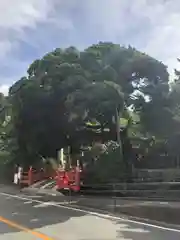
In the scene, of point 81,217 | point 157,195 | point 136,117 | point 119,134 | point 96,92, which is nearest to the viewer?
point 81,217

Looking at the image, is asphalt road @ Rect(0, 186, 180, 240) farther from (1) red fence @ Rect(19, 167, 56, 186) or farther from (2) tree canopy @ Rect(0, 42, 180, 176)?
(1) red fence @ Rect(19, 167, 56, 186)

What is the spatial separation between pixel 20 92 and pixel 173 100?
8697 mm

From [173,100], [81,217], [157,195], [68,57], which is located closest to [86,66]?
[68,57]

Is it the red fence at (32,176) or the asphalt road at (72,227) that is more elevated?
the red fence at (32,176)

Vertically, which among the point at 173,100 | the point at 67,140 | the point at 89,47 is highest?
the point at 89,47

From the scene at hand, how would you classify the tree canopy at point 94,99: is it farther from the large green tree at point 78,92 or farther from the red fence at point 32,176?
the red fence at point 32,176

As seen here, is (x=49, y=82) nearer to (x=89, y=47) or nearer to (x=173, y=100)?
(x=89, y=47)

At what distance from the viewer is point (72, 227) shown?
11.9 metres

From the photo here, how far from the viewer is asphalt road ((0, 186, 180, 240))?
10.4 metres

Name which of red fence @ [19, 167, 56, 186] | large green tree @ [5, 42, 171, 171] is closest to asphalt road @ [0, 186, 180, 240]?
large green tree @ [5, 42, 171, 171]

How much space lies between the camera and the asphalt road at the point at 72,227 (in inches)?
408

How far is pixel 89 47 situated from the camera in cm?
2688

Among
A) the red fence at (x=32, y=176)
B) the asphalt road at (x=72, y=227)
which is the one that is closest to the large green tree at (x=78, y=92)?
the red fence at (x=32, y=176)

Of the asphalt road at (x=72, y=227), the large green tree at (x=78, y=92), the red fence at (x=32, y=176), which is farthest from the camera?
the red fence at (x=32, y=176)
